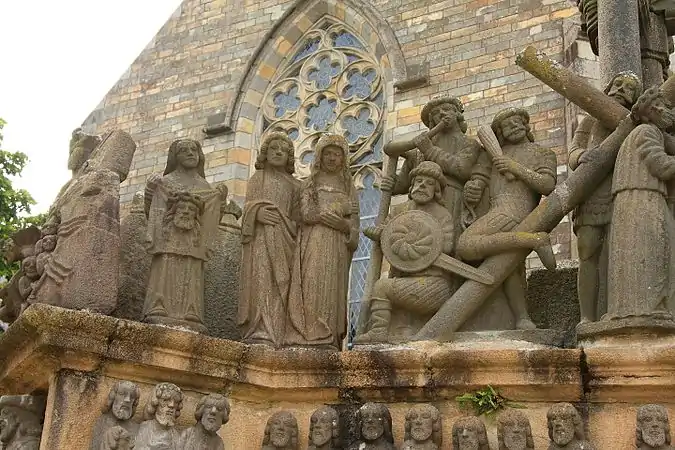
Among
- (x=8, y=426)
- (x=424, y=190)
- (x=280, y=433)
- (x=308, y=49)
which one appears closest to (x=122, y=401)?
(x=280, y=433)

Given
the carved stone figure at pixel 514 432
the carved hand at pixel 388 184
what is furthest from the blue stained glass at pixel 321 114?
the carved stone figure at pixel 514 432

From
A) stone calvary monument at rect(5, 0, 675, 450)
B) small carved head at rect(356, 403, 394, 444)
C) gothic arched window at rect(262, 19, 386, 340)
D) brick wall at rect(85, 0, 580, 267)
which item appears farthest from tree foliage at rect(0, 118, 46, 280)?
small carved head at rect(356, 403, 394, 444)

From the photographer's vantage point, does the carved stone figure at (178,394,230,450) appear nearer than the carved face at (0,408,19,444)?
Yes

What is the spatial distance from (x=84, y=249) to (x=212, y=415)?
3.91 feet

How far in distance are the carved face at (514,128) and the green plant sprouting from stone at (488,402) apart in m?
1.64

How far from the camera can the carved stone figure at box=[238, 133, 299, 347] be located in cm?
557

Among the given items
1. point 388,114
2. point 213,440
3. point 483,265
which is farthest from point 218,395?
point 388,114

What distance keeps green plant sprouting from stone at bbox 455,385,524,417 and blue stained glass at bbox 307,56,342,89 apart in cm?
1113

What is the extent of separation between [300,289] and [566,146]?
24.4 ft

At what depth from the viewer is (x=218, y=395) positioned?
5145 mm

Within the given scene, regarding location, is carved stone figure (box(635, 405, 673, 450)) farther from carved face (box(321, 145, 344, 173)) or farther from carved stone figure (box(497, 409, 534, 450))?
carved face (box(321, 145, 344, 173))

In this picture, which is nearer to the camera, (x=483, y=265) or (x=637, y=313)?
(x=637, y=313)

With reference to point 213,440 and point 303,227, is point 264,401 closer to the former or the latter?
point 213,440

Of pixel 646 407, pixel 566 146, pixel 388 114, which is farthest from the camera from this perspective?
pixel 388 114
